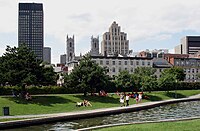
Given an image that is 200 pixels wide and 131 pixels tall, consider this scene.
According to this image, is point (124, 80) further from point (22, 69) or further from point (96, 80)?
point (22, 69)

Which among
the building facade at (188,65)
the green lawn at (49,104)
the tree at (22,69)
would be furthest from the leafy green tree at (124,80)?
the building facade at (188,65)

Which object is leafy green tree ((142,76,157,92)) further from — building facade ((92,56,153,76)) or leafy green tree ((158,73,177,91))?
building facade ((92,56,153,76))

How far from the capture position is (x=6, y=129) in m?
30.4

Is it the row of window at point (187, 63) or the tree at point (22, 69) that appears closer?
the tree at point (22, 69)

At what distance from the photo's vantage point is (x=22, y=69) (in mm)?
55125

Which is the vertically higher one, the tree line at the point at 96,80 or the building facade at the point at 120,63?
the building facade at the point at 120,63

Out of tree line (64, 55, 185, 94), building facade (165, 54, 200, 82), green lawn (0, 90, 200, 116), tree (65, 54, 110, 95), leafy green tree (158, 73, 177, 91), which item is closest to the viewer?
green lawn (0, 90, 200, 116)

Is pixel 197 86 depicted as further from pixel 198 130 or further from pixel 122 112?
pixel 198 130

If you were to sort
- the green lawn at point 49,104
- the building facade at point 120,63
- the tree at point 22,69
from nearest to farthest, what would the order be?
→ the green lawn at point 49,104 → the tree at point 22,69 → the building facade at point 120,63

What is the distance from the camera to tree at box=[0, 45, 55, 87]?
53.2 metres

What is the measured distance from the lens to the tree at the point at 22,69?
5319 cm

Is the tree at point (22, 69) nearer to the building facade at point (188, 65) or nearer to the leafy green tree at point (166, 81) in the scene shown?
the leafy green tree at point (166, 81)

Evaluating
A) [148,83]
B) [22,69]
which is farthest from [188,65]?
[22,69]

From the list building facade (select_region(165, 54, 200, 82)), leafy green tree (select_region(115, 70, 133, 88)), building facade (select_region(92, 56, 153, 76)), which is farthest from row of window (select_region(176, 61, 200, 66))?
leafy green tree (select_region(115, 70, 133, 88))
